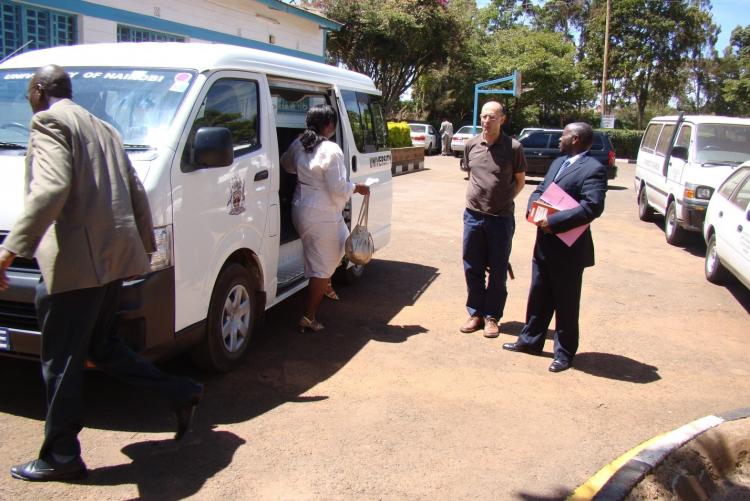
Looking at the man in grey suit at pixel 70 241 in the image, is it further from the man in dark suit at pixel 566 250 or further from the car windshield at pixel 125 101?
Answer: the man in dark suit at pixel 566 250

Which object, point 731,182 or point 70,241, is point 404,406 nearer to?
point 70,241

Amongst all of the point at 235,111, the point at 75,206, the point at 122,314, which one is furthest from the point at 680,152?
the point at 75,206

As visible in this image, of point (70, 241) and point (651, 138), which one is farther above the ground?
point (651, 138)

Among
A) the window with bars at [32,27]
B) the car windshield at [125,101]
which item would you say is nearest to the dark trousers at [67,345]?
the car windshield at [125,101]

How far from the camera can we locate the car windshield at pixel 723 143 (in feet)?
34.3

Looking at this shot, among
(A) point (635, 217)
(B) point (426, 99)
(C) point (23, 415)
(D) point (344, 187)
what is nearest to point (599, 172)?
(D) point (344, 187)

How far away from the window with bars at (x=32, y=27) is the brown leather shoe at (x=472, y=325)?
7.67 meters

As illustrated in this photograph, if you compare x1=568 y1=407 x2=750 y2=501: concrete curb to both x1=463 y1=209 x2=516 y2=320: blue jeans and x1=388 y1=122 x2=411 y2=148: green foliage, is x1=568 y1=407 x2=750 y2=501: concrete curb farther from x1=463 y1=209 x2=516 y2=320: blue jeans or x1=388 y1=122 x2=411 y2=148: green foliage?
x1=388 y1=122 x2=411 y2=148: green foliage

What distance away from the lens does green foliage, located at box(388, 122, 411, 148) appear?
21.6 meters

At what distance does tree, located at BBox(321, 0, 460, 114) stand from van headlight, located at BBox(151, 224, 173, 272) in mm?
26259

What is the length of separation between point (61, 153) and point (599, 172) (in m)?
3.58

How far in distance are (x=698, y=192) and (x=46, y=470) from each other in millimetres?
9346

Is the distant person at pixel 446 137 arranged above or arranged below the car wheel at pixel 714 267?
above

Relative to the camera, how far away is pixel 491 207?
224 inches
